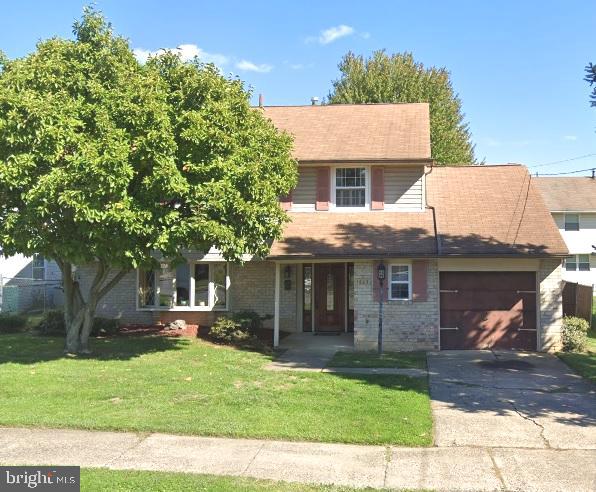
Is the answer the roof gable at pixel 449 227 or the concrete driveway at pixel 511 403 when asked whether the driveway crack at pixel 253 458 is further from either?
the roof gable at pixel 449 227

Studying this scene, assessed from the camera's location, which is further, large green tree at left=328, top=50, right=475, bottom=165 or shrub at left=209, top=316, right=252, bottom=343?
large green tree at left=328, top=50, right=475, bottom=165

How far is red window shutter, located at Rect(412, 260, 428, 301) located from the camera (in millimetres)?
15500

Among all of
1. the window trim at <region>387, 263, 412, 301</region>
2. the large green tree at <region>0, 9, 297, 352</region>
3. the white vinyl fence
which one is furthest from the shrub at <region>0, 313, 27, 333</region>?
the window trim at <region>387, 263, 412, 301</region>

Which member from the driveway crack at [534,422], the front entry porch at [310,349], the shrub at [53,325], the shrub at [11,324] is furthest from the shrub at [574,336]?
A: the shrub at [11,324]

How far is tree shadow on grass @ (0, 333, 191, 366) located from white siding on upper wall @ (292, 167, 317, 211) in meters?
5.18

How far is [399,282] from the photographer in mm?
15750

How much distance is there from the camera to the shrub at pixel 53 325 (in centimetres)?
1738

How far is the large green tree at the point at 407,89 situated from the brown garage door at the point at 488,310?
1887cm

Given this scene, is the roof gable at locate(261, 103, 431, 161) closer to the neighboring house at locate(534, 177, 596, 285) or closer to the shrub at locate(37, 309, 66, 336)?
the shrub at locate(37, 309, 66, 336)

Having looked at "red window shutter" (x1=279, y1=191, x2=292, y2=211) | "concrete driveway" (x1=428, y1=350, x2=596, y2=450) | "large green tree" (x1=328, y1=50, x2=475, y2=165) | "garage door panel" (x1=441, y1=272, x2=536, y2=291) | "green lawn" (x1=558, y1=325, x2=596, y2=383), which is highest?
"large green tree" (x1=328, y1=50, x2=475, y2=165)

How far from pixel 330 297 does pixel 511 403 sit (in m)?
9.48

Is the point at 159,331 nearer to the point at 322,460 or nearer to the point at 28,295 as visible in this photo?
the point at 28,295

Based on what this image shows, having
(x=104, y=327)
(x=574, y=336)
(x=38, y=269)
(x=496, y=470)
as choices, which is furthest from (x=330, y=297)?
(x=38, y=269)

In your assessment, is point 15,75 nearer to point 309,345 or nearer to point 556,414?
point 309,345
